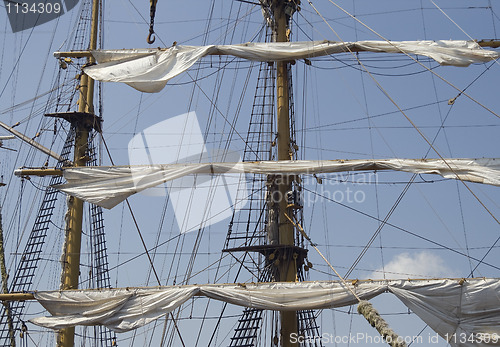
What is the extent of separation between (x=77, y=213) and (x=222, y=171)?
5762 millimetres

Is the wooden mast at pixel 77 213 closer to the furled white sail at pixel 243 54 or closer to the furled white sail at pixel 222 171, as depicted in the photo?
the furled white sail at pixel 243 54

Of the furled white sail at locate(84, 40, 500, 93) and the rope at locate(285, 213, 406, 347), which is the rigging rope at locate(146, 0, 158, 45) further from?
the rope at locate(285, 213, 406, 347)

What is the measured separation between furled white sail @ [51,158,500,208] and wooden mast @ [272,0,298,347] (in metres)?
1.04

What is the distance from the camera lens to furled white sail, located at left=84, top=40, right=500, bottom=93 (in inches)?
1038

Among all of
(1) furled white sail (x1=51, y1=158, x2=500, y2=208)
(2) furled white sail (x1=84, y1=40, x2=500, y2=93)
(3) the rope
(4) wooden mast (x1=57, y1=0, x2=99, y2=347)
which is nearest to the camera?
(3) the rope

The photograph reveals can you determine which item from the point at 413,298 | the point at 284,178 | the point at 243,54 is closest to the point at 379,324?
the point at 413,298

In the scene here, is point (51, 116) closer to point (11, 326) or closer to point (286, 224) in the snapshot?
point (11, 326)

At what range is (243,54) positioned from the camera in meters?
27.3

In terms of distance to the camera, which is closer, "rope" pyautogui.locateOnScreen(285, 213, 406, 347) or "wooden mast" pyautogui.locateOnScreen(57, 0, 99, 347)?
"rope" pyautogui.locateOnScreen(285, 213, 406, 347)

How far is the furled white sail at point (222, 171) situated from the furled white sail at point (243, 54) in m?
2.67

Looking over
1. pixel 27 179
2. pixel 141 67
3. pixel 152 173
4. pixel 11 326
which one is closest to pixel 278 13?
pixel 141 67

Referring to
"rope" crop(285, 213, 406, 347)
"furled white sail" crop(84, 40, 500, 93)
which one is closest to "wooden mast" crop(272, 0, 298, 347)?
"furled white sail" crop(84, 40, 500, 93)

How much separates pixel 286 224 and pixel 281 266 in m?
1.20

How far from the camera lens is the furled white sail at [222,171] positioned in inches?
989
